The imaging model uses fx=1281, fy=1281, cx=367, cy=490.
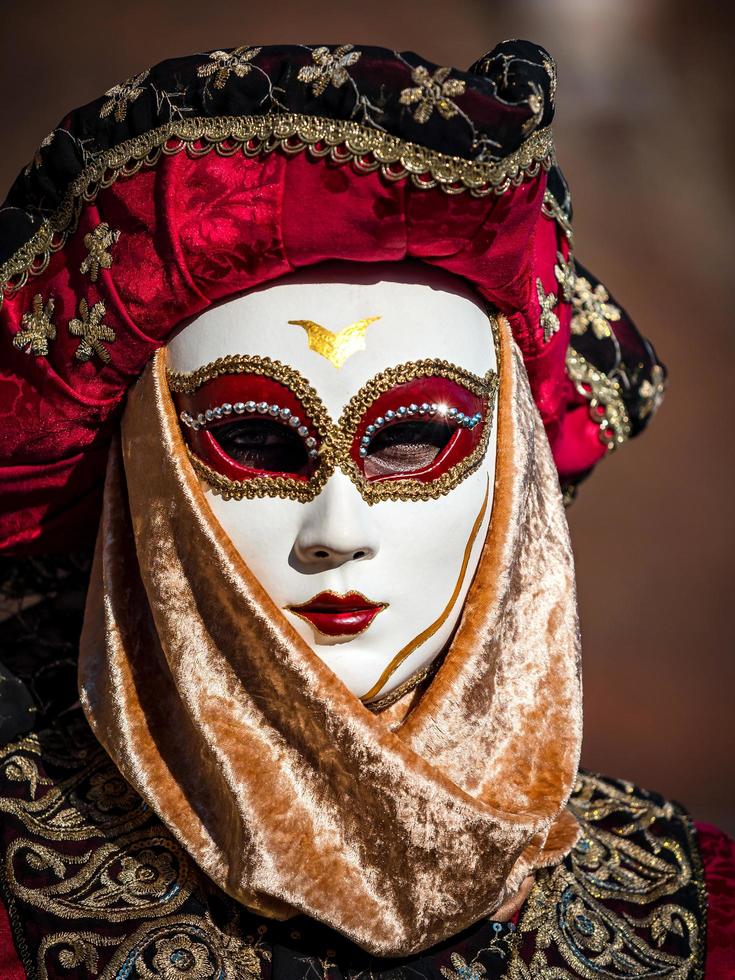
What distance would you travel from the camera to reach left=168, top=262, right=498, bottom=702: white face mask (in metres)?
1.94

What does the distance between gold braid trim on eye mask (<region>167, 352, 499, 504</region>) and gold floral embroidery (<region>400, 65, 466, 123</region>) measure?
37 centimetres

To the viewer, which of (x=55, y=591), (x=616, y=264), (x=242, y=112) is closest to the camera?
(x=242, y=112)

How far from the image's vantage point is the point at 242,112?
73.8 inches

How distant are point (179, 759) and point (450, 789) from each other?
0.44m

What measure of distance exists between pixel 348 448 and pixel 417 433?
0.14 meters

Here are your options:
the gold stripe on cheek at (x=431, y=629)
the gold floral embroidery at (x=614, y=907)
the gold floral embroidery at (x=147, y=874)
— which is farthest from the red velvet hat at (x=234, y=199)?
the gold floral embroidery at (x=614, y=907)

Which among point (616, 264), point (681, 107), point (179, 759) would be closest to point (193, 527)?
point (179, 759)

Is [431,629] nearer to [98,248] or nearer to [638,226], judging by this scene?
[98,248]

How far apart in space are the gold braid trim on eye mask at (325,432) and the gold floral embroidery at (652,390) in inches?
28.2

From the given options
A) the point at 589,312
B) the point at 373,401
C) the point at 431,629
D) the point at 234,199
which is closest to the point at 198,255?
the point at 234,199

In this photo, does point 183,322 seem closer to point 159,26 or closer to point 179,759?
point 179,759

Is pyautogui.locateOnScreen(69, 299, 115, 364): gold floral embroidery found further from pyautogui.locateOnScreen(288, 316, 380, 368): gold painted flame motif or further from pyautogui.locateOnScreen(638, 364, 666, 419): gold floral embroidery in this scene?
pyautogui.locateOnScreen(638, 364, 666, 419): gold floral embroidery

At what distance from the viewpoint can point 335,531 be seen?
189 cm

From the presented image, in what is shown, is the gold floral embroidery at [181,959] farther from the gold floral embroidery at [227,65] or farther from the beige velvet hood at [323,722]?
the gold floral embroidery at [227,65]
